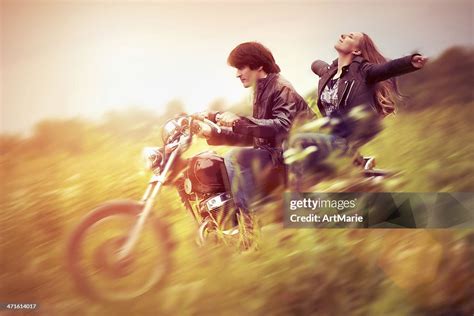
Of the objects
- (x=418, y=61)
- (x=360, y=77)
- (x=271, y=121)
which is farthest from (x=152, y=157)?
(x=418, y=61)

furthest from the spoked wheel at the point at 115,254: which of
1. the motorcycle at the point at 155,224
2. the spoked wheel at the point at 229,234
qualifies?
the spoked wheel at the point at 229,234

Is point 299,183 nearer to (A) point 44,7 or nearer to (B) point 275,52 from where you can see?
(B) point 275,52

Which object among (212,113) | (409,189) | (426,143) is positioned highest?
(212,113)

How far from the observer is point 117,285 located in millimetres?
2658

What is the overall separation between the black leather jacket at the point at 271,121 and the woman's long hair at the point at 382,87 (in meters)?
0.38

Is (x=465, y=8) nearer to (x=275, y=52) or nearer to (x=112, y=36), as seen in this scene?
(x=275, y=52)

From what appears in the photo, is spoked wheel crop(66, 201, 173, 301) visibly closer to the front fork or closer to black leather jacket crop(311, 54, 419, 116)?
the front fork

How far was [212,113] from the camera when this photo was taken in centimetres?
269

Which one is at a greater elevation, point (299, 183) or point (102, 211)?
point (102, 211)

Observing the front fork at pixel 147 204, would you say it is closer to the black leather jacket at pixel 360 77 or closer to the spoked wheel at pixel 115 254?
the spoked wheel at pixel 115 254

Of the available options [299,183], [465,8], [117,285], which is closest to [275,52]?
[299,183]

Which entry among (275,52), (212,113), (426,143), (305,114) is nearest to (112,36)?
(212,113)

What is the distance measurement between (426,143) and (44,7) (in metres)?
2.23

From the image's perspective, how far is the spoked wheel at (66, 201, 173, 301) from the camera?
8.63 feet
